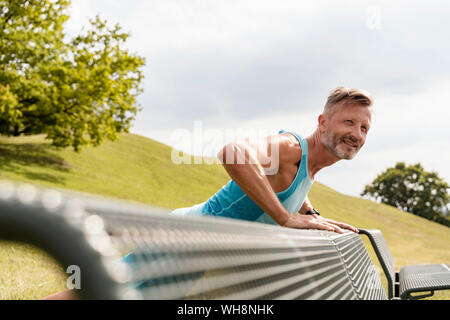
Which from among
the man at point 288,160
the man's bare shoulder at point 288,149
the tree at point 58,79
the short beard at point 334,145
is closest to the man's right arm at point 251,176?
the man at point 288,160

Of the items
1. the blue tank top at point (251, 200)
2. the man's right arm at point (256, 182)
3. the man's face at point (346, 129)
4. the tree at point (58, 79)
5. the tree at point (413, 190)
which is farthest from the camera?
the tree at point (413, 190)

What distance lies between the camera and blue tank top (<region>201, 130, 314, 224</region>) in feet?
9.75

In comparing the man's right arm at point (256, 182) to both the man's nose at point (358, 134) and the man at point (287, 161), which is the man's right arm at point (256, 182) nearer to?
the man at point (287, 161)

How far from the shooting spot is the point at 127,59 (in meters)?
25.3

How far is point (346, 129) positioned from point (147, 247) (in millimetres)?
2613

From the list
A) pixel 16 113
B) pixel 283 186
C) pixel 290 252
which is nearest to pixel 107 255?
pixel 290 252

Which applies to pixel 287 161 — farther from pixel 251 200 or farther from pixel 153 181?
pixel 153 181

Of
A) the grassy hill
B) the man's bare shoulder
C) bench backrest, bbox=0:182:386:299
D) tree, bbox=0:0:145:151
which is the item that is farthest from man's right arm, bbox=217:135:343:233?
tree, bbox=0:0:145:151

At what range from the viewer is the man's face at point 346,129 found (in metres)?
3.12

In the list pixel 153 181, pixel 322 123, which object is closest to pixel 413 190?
pixel 153 181

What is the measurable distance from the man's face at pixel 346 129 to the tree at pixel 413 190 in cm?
7805

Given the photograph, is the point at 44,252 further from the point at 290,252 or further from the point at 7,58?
the point at 7,58

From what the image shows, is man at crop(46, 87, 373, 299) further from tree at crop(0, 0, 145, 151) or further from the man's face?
tree at crop(0, 0, 145, 151)

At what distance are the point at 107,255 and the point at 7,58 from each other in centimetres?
2378
